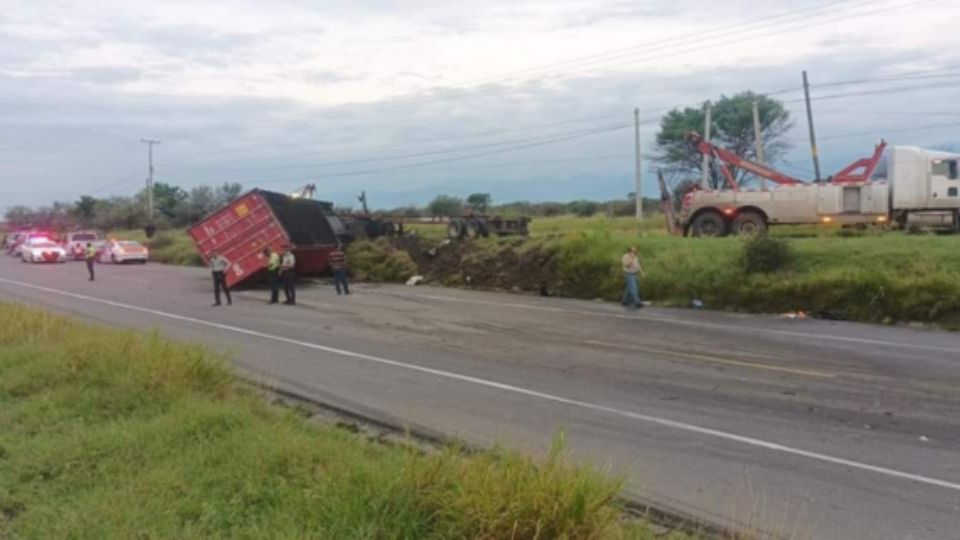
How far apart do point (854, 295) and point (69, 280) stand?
90.6ft

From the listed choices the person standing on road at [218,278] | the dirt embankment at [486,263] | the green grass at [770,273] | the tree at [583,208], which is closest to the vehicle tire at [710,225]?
the green grass at [770,273]

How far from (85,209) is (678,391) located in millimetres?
115069

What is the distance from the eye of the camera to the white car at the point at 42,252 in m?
48.2

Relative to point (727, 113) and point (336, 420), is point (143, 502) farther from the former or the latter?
point (727, 113)

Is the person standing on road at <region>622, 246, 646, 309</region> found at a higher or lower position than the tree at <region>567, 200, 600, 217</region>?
lower

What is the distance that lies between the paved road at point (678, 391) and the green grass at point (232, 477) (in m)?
1.56

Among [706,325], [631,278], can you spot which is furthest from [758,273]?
[706,325]

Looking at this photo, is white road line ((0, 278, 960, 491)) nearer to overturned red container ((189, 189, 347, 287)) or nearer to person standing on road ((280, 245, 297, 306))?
person standing on road ((280, 245, 297, 306))

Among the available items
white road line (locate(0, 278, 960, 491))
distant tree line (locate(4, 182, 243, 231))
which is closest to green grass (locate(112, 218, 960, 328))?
white road line (locate(0, 278, 960, 491))

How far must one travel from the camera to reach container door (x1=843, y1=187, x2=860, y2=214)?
25.9 m

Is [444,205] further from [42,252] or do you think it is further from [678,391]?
[678,391]

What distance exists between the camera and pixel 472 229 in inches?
1337

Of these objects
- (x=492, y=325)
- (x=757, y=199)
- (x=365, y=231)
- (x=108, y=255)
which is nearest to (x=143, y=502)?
(x=492, y=325)

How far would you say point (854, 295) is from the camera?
2033 cm
